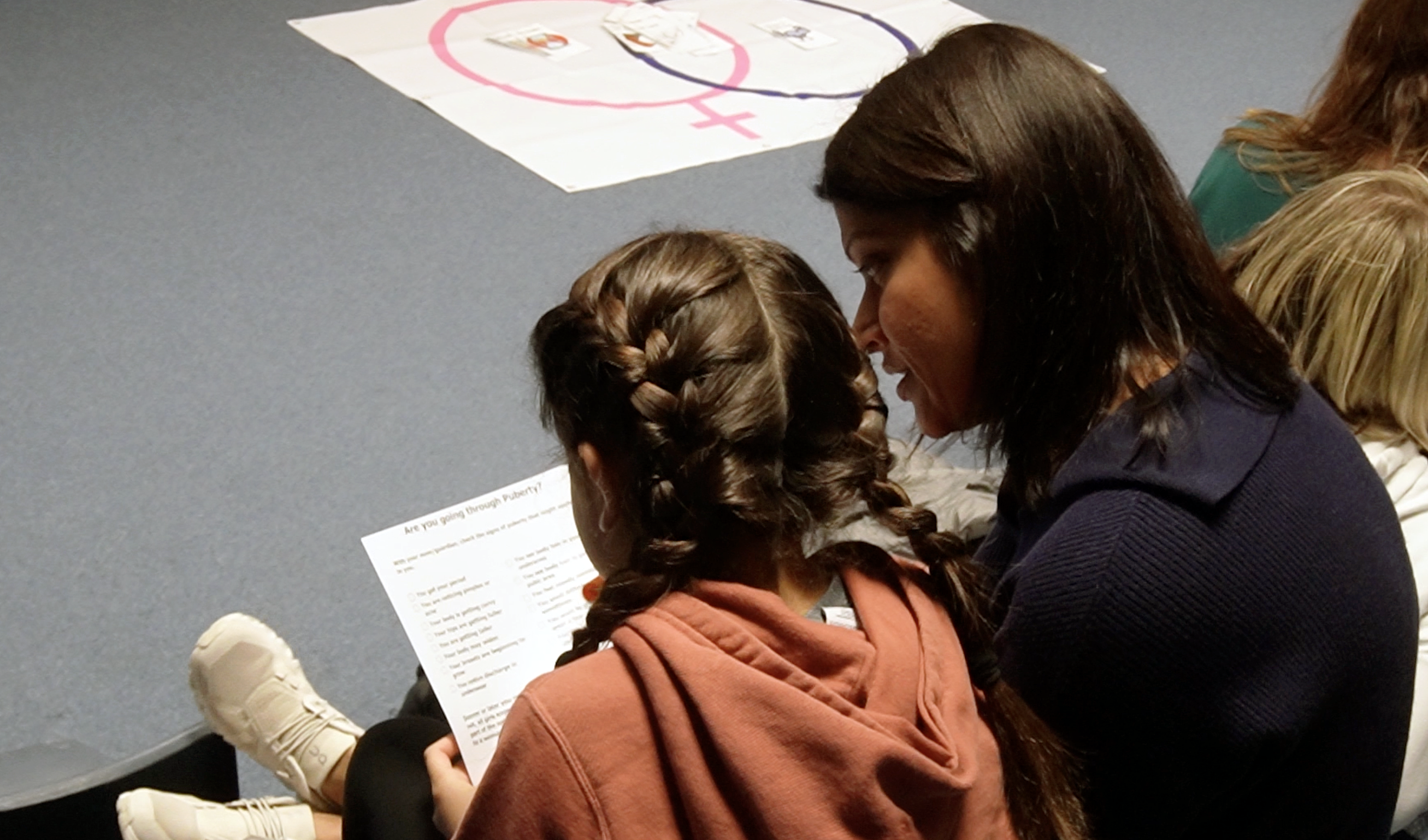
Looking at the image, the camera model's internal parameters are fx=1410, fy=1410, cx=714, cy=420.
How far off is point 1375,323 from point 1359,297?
0.03 m

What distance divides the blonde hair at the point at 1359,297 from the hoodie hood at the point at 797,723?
591 millimetres

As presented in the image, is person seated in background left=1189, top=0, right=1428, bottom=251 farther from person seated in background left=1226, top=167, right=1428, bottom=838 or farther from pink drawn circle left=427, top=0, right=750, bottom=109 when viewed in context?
pink drawn circle left=427, top=0, right=750, bottom=109

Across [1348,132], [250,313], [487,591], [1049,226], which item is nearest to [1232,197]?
[1348,132]

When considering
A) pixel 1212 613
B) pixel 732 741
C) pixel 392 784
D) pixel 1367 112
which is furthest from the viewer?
pixel 1367 112

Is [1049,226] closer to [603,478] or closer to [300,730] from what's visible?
[603,478]

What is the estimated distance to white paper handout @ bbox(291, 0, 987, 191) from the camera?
2.81 m

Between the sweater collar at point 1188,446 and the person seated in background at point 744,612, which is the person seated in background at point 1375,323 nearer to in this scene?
the sweater collar at point 1188,446

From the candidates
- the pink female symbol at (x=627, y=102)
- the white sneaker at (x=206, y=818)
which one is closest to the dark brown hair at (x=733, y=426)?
the white sneaker at (x=206, y=818)

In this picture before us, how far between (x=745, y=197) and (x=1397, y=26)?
1315 mm

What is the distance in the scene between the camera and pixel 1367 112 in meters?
1.61

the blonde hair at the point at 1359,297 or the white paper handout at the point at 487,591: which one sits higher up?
the blonde hair at the point at 1359,297

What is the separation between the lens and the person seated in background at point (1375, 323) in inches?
48.8

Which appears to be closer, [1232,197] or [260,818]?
[260,818]

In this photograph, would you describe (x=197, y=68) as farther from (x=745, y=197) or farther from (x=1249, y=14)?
(x=1249, y=14)
